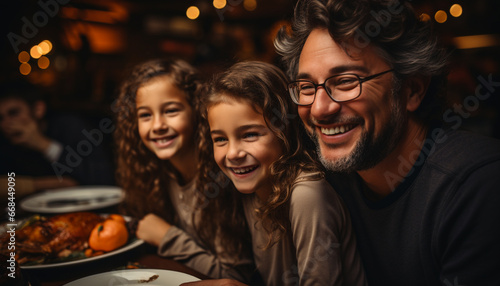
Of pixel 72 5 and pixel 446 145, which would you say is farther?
pixel 72 5

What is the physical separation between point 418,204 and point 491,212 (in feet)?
0.65

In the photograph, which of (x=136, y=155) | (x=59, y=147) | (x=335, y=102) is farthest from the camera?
(x=59, y=147)

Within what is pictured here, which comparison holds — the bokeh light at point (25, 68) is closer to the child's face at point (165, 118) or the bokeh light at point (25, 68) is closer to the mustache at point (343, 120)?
the child's face at point (165, 118)

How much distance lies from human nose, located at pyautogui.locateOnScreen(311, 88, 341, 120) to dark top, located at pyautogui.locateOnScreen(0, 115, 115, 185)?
2.34 m

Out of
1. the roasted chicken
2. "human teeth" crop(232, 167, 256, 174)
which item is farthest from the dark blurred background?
"human teeth" crop(232, 167, 256, 174)

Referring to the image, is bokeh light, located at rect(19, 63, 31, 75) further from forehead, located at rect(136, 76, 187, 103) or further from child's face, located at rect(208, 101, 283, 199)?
child's face, located at rect(208, 101, 283, 199)

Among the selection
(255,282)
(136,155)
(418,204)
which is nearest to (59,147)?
(136,155)

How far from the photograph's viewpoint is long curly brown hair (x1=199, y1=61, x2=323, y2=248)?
1.12m

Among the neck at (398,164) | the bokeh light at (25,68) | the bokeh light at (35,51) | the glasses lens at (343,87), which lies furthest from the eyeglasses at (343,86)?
the bokeh light at (25,68)

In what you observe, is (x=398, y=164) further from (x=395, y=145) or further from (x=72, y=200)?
(x=72, y=200)

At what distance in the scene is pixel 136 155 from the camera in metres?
1.78

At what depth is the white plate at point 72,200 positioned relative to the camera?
1949mm

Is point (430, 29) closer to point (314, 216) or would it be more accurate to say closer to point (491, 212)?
point (491, 212)

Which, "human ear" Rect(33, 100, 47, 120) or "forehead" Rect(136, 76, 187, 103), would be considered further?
"human ear" Rect(33, 100, 47, 120)
